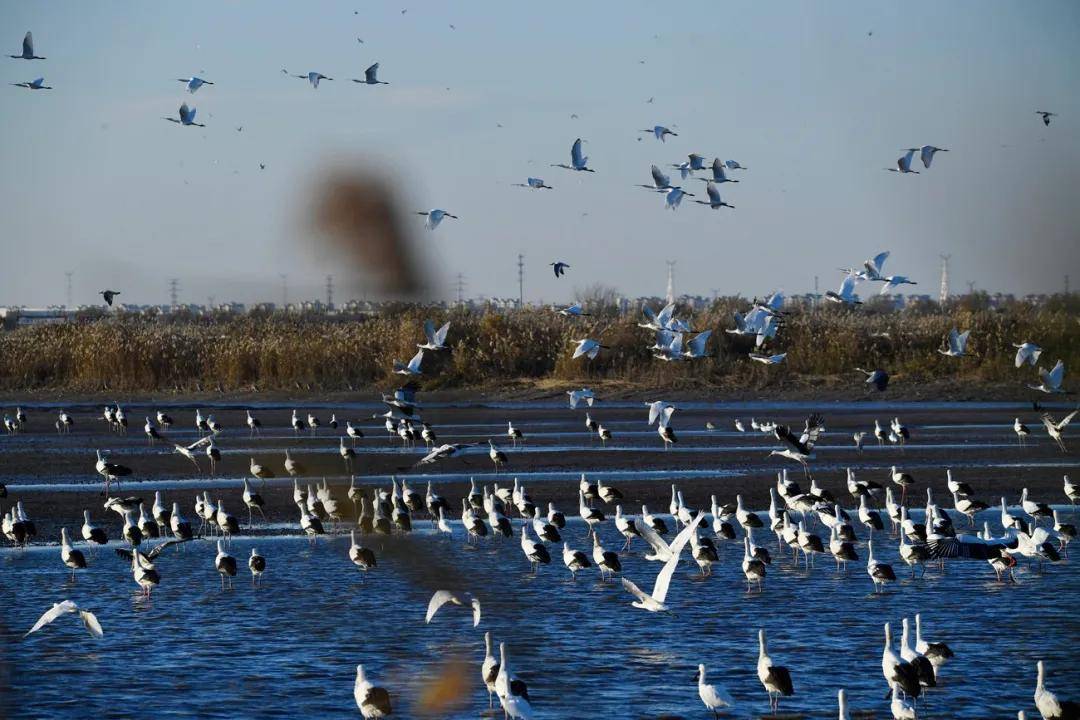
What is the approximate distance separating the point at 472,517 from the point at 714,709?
25.8ft

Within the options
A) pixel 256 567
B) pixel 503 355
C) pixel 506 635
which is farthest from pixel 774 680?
pixel 503 355

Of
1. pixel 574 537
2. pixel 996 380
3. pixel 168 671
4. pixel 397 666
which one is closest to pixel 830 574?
pixel 574 537

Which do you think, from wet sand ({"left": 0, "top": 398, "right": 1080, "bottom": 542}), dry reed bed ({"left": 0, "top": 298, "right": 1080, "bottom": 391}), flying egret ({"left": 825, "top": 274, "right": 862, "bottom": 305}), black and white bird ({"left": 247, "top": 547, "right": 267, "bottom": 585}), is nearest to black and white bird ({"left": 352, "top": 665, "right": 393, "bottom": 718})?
black and white bird ({"left": 247, "top": 547, "right": 267, "bottom": 585})

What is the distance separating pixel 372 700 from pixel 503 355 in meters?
32.2

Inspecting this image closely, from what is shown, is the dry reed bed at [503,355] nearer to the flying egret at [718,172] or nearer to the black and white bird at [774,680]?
the flying egret at [718,172]

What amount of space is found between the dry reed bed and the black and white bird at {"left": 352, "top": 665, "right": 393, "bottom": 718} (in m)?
29.5

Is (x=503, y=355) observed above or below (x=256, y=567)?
above

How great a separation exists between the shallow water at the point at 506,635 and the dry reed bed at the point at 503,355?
23797mm

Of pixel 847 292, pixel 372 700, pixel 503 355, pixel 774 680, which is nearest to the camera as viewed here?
pixel 372 700

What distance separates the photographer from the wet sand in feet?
70.4

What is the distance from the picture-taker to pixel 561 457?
85.6 feet

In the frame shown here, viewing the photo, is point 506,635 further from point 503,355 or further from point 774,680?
point 503,355

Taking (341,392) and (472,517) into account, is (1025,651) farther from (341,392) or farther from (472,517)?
(341,392)

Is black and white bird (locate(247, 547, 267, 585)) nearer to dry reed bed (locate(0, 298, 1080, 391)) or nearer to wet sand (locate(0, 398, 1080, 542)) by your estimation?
wet sand (locate(0, 398, 1080, 542))
